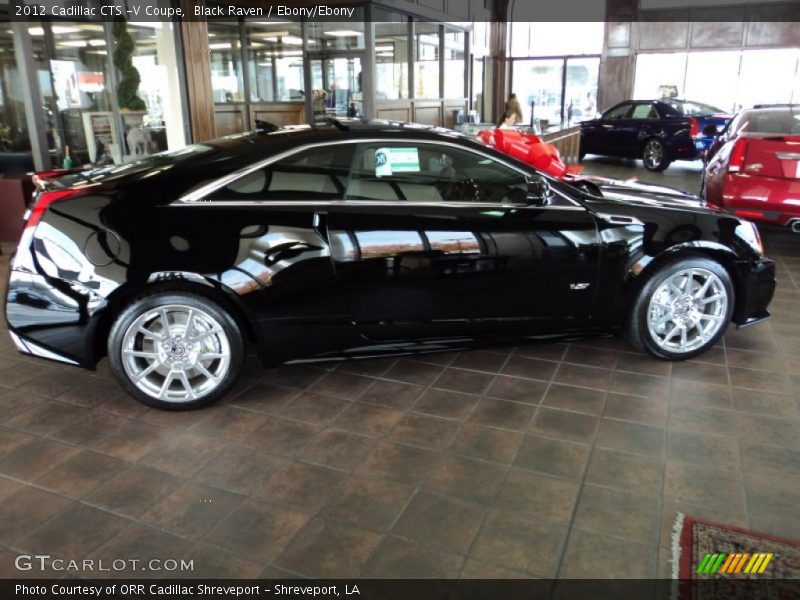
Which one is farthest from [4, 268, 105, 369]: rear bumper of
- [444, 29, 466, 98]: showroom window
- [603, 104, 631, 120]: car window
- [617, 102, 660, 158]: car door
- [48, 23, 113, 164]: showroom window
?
[603, 104, 631, 120]: car window

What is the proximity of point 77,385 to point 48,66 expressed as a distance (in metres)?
5.34

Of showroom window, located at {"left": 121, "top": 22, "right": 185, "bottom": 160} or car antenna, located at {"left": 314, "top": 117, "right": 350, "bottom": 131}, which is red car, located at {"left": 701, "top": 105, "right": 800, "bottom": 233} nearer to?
car antenna, located at {"left": 314, "top": 117, "right": 350, "bottom": 131}

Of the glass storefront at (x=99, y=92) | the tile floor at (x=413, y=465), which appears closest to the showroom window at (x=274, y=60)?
the glass storefront at (x=99, y=92)

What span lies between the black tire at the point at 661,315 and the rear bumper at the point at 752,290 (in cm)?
8

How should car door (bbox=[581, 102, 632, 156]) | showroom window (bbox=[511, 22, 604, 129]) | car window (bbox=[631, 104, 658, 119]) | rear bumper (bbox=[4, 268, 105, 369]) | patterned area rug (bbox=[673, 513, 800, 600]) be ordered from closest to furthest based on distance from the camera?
1. patterned area rug (bbox=[673, 513, 800, 600])
2. rear bumper (bbox=[4, 268, 105, 369])
3. car window (bbox=[631, 104, 658, 119])
4. car door (bbox=[581, 102, 632, 156])
5. showroom window (bbox=[511, 22, 604, 129])

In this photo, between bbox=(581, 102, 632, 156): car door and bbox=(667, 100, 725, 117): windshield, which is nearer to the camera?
bbox=(667, 100, 725, 117): windshield

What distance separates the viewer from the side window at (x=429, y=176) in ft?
12.0

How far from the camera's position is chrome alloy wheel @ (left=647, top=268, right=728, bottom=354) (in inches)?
162

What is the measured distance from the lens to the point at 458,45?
15898 millimetres

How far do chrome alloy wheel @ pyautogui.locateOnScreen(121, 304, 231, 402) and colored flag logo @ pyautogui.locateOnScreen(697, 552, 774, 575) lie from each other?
2.41 m

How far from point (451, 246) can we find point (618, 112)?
41.8ft

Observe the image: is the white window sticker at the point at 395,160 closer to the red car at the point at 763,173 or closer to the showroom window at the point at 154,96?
the red car at the point at 763,173
